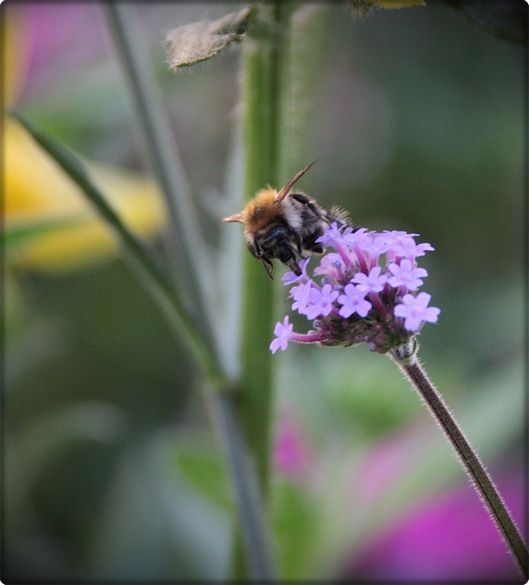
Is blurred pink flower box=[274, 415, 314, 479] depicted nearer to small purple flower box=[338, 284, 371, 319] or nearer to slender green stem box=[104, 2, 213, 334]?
slender green stem box=[104, 2, 213, 334]

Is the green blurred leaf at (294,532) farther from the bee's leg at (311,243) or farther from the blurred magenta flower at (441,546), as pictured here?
the bee's leg at (311,243)

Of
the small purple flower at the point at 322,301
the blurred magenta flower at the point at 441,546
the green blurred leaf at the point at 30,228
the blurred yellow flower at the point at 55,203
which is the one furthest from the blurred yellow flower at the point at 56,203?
the small purple flower at the point at 322,301

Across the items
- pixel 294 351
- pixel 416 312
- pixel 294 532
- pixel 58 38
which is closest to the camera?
pixel 416 312

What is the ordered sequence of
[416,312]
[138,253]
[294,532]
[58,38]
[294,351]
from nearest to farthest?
1. [416,312]
2. [138,253]
3. [294,532]
4. [294,351]
5. [58,38]

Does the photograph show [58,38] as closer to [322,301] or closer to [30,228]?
[30,228]

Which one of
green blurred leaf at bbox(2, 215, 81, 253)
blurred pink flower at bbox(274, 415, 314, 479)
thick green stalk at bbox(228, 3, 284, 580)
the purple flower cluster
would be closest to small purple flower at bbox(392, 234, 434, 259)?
the purple flower cluster

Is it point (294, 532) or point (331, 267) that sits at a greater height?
point (331, 267)

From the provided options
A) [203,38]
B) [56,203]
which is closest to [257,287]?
[203,38]
